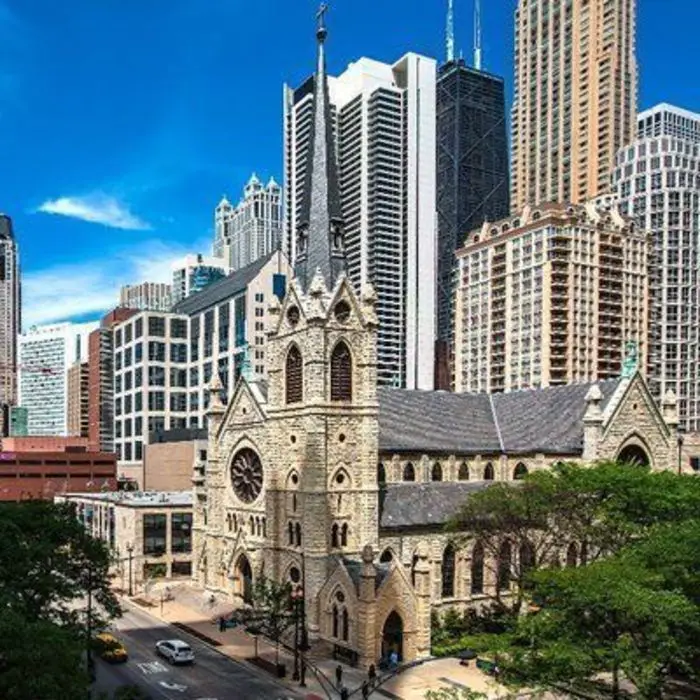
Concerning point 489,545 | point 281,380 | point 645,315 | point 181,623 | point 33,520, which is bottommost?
point 181,623

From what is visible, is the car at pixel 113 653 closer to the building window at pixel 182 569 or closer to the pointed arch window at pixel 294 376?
the pointed arch window at pixel 294 376

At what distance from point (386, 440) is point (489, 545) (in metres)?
11.7

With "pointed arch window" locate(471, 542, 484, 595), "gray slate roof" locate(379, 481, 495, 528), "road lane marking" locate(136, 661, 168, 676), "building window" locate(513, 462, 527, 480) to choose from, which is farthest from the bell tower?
"building window" locate(513, 462, 527, 480)

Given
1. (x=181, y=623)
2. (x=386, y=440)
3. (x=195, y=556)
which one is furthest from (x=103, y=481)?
(x=386, y=440)

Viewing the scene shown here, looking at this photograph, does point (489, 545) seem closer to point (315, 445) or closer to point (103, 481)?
point (315, 445)

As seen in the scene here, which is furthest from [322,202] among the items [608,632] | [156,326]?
[156,326]

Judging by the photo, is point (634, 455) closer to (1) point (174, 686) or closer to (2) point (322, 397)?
(2) point (322, 397)

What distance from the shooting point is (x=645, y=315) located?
15912 cm

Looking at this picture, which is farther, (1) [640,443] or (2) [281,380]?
(1) [640,443]

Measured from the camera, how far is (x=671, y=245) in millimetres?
167250

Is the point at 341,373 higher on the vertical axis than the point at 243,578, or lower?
higher

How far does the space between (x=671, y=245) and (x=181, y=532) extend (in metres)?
122

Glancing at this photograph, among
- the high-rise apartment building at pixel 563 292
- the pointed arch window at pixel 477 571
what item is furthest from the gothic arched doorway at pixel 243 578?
the high-rise apartment building at pixel 563 292

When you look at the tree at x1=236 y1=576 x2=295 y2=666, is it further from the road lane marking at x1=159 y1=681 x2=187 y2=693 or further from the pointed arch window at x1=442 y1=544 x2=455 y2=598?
the pointed arch window at x1=442 y1=544 x2=455 y2=598
